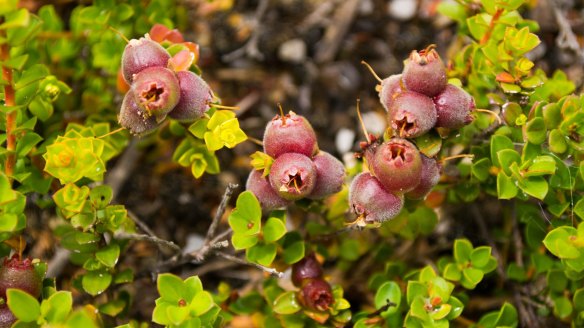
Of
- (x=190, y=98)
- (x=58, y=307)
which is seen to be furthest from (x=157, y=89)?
(x=58, y=307)

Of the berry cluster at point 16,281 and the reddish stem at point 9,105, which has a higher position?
the reddish stem at point 9,105

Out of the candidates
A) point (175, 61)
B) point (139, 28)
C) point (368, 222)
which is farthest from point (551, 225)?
point (139, 28)

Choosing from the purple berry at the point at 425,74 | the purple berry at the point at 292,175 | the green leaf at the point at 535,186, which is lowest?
the green leaf at the point at 535,186

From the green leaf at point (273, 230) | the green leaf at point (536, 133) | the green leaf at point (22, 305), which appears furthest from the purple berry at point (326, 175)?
the green leaf at point (22, 305)

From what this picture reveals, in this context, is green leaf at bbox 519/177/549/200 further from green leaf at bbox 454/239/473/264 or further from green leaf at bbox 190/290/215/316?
green leaf at bbox 190/290/215/316

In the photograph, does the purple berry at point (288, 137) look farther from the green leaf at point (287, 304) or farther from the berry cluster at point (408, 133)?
the green leaf at point (287, 304)

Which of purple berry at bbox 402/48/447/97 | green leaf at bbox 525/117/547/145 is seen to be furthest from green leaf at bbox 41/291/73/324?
green leaf at bbox 525/117/547/145

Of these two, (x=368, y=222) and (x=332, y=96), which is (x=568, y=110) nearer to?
(x=368, y=222)
